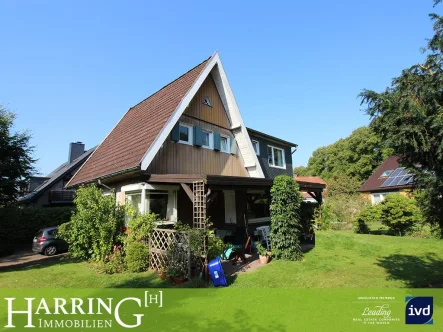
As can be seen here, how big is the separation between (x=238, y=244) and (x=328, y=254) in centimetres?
375

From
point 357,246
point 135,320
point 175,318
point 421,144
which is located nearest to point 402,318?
point 421,144

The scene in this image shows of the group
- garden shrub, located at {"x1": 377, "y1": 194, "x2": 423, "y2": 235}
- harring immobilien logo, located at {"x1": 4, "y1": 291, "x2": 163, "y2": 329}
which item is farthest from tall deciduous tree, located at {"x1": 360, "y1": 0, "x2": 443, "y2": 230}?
garden shrub, located at {"x1": 377, "y1": 194, "x2": 423, "y2": 235}

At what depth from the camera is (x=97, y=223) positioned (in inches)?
392

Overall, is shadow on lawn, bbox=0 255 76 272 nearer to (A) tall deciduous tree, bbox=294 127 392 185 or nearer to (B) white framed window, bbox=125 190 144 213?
(B) white framed window, bbox=125 190 144 213

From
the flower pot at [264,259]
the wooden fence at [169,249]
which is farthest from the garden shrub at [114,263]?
the flower pot at [264,259]

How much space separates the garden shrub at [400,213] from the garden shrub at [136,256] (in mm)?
14667

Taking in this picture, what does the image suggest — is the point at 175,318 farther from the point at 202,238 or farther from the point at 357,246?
the point at 357,246

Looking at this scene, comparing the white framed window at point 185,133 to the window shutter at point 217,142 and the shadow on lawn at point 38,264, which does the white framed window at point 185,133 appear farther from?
the shadow on lawn at point 38,264

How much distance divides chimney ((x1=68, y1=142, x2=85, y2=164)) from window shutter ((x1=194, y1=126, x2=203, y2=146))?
24.5 m

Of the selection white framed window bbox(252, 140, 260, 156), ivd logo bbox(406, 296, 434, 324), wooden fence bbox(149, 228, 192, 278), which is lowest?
ivd logo bbox(406, 296, 434, 324)

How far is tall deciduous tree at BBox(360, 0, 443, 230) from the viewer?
496 centimetres

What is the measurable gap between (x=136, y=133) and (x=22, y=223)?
12562 mm

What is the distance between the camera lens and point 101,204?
10.2m

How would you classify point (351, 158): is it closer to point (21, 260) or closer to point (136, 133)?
point (136, 133)
